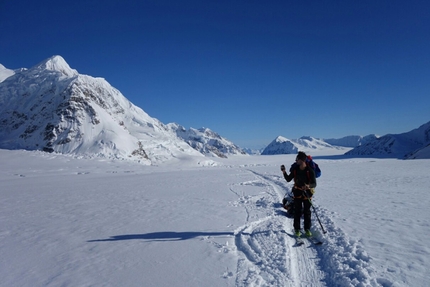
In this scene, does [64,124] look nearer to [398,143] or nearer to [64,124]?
[64,124]

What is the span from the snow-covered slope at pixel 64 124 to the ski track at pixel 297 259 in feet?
167

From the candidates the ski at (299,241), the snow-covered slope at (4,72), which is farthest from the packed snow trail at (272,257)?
the snow-covered slope at (4,72)

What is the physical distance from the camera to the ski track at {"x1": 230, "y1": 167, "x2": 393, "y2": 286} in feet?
14.9

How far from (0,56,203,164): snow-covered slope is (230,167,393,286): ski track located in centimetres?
5098

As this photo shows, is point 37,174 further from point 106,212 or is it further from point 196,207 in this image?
point 196,207

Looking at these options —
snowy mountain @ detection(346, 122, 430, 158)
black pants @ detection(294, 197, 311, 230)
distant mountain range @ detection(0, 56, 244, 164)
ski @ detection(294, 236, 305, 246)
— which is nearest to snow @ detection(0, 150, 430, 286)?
ski @ detection(294, 236, 305, 246)

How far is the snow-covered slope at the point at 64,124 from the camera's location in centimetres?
5672

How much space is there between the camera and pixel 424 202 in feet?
35.3

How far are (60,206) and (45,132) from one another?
59.9m

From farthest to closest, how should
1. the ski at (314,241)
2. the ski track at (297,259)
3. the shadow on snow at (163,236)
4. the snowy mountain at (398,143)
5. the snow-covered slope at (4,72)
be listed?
the snowy mountain at (398,143), the snow-covered slope at (4,72), the shadow on snow at (163,236), the ski at (314,241), the ski track at (297,259)

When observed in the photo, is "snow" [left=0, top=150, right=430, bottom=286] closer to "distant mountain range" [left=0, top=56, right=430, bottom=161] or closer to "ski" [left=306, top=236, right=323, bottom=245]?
"ski" [left=306, top=236, right=323, bottom=245]

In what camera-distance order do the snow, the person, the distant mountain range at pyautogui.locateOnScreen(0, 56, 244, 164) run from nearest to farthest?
the snow → the person → the distant mountain range at pyautogui.locateOnScreen(0, 56, 244, 164)

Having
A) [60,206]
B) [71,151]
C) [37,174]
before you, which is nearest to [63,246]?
[60,206]

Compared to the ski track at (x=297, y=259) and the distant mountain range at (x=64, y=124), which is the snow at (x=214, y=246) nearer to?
the ski track at (x=297, y=259)
